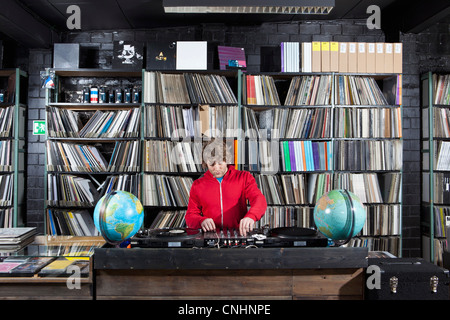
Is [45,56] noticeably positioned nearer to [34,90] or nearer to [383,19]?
[34,90]

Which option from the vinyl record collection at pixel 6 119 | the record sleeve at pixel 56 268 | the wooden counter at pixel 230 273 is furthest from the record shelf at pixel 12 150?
the wooden counter at pixel 230 273

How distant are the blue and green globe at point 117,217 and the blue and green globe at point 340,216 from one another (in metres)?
0.87

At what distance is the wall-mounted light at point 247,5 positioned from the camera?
2.72 m

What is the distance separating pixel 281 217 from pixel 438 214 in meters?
1.61

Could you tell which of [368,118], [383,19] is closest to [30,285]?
[368,118]

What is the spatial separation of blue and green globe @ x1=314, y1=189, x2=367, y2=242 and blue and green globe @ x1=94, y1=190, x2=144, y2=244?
869 millimetres

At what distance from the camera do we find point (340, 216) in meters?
1.65

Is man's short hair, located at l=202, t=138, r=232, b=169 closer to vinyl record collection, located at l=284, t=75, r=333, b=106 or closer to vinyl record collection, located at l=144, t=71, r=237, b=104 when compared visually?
vinyl record collection, located at l=144, t=71, r=237, b=104

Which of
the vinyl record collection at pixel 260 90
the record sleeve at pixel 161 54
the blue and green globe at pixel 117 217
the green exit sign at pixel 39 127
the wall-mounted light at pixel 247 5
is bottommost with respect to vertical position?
the blue and green globe at pixel 117 217

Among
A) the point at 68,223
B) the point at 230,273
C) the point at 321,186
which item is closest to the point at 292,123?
the point at 321,186

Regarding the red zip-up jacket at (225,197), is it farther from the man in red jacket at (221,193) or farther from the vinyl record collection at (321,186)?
the vinyl record collection at (321,186)

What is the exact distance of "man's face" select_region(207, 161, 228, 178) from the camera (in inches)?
94.2

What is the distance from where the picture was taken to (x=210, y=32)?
380 cm

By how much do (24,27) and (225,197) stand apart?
254 centimetres
